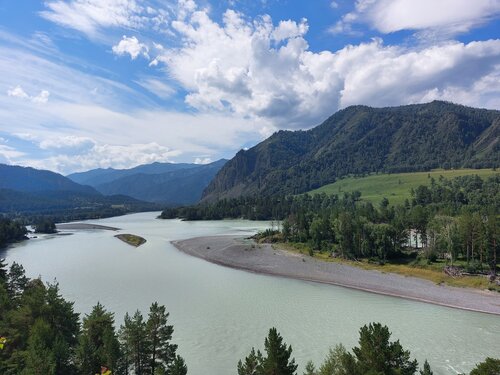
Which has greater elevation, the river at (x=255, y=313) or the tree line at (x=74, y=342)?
the tree line at (x=74, y=342)

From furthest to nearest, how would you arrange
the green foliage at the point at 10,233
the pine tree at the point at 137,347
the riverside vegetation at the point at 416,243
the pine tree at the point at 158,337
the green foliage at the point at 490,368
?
1. the green foliage at the point at 10,233
2. the riverside vegetation at the point at 416,243
3. the pine tree at the point at 158,337
4. the pine tree at the point at 137,347
5. the green foliage at the point at 490,368

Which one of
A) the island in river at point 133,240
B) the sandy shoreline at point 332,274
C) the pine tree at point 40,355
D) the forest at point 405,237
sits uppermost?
the forest at point 405,237

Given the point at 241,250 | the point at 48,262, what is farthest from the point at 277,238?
the point at 48,262

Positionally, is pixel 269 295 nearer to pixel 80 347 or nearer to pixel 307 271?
pixel 307 271

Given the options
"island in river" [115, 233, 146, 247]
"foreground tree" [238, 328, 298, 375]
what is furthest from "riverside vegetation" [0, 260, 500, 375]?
"island in river" [115, 233, 146, 247]

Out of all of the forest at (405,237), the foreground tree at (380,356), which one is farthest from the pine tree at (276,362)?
the forest at (405,237)

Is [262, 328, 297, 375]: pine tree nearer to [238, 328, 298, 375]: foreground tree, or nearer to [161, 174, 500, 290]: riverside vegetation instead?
[238, 328, 298, 375]: foreground tree

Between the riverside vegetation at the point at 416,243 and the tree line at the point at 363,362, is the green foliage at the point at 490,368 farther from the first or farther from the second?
the riverside vegetation at the point at 416,243
